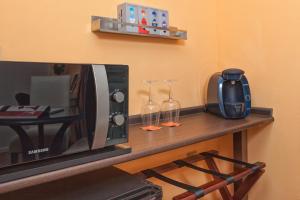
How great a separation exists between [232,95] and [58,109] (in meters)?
1.09

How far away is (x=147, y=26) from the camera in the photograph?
137 cm

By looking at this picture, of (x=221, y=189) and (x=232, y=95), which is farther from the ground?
(x=232, y=95)

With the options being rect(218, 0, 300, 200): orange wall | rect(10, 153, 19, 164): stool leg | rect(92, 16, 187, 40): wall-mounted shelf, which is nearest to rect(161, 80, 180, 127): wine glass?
rect(92, 16, 187, 40): wall-mounted shelf

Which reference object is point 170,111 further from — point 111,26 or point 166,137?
point 111,26

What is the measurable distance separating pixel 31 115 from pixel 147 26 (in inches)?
33.0

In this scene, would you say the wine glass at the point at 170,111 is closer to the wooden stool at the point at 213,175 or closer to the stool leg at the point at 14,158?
the wooden stool at the point at 213,175

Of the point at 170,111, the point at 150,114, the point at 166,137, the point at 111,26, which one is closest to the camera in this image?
the point at 166,137

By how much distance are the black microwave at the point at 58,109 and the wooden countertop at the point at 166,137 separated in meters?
0.05

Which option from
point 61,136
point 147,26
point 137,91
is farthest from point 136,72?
point 61,136

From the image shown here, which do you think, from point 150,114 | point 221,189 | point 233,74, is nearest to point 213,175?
point 221,189

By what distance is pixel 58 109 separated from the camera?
0.75 m

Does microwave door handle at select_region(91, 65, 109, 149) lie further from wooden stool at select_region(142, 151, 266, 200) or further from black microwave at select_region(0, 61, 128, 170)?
wooden stool at select_region(142, 151, 266, 200)

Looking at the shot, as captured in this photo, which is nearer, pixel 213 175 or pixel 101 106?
pixel 101 106

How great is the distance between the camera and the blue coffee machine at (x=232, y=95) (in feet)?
5.00
